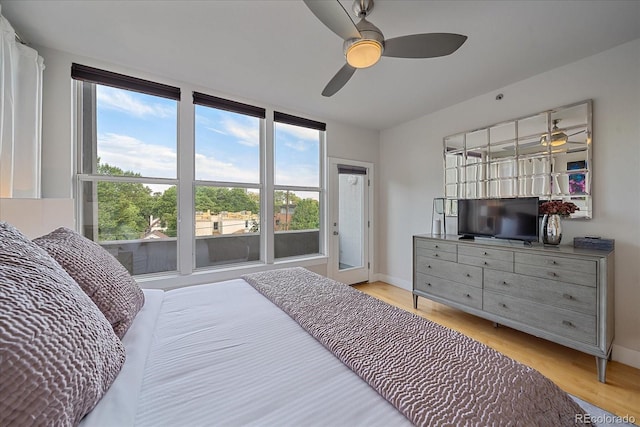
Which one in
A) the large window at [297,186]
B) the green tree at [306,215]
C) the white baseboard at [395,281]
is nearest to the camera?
the large window at [297,186]

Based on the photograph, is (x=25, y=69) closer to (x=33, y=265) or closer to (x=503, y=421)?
(x=33, y=265)

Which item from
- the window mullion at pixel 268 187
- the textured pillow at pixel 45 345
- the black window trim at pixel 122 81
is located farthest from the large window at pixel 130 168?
the textured pillow at pixel 45 345

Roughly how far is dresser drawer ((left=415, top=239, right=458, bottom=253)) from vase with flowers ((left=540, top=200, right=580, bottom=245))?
2.50 feet

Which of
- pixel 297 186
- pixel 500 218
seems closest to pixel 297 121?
pixel 297 186

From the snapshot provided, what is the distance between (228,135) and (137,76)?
1019 mm

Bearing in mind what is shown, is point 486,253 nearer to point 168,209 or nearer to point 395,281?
point 395,281

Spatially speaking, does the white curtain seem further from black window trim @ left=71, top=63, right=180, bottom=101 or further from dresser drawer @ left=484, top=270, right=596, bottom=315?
dresser drawer @ left=484, top=270, right=596, bottom=315

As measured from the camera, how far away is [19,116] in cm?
193

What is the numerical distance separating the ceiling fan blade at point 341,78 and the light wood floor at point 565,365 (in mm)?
2635

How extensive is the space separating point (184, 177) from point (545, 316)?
3688 mm

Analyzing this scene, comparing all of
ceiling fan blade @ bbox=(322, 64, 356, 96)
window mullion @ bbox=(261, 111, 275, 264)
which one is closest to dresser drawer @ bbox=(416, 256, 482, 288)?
window mullion @ bbox=(261, 111, 275, 264)

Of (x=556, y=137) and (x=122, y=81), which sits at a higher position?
(x=122, y=81)

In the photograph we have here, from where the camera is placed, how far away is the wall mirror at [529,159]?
2.34 m

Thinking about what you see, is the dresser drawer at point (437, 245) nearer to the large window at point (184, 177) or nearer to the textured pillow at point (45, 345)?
the large window at point (184, 177)
